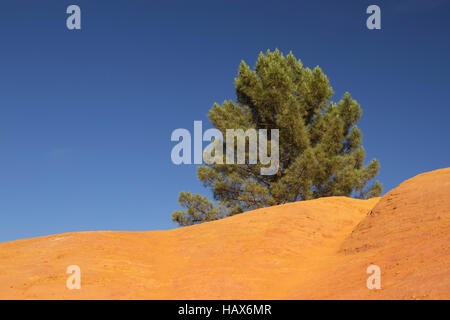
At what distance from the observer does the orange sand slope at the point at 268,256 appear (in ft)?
19.9

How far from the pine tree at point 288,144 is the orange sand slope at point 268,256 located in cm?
996

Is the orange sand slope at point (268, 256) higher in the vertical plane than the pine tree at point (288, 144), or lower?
lower

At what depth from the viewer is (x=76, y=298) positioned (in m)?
5.88

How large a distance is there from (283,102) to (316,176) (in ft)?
13.8

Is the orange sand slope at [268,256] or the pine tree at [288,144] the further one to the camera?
the pine tree at [288,144]

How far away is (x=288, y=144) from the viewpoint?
21.8 metres

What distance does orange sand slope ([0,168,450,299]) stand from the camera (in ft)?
19.9

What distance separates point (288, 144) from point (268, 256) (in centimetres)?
1451

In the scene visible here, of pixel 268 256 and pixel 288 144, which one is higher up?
pixel 288 144

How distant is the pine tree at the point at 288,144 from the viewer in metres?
20.8

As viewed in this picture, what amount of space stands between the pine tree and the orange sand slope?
996 centimetres

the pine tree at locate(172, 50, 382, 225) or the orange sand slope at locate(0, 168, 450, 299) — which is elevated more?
the pine tree at locate(172, 50, 382, 225)

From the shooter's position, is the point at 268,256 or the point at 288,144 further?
the point at 288,144

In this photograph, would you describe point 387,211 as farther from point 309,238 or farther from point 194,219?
point 194,219
